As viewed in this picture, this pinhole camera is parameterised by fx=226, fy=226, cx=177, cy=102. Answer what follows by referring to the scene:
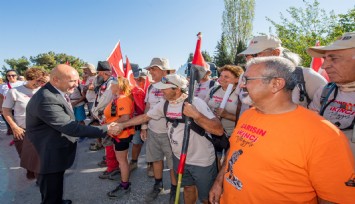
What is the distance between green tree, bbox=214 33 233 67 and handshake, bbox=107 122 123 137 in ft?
119

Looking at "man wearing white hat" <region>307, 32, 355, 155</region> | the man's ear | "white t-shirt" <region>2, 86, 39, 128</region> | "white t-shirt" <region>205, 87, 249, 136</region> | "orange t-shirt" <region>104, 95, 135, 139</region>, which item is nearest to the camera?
the man's ear

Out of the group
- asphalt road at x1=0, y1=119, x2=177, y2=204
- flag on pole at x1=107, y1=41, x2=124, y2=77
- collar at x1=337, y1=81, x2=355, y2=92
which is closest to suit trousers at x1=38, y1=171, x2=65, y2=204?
asphalt road at x1=0, y1=119, x2=177, y2=204

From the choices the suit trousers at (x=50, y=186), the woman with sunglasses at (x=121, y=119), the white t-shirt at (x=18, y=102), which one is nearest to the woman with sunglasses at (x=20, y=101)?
the white t-shirt at (x=18, y=102)

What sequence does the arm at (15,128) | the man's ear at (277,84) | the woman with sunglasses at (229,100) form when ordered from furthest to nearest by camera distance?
the arm at (15,128)
the woman with sunglasses at (229,100)
the man's ear at (277,84)

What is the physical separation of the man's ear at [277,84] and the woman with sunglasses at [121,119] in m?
2.60

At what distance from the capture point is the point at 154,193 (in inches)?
148

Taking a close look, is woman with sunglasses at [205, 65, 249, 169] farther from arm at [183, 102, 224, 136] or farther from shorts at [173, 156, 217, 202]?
arm at [183, 102, 224, 136]

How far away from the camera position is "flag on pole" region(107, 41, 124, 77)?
4367 millimetres

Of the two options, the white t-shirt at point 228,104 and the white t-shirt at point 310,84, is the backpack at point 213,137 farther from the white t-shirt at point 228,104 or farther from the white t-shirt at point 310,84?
the white t-shirt at point 310,84

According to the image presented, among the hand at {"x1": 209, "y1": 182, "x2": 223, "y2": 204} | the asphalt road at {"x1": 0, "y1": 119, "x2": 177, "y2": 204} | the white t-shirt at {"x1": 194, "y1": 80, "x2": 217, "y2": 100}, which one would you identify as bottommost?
the asphalt road at {"x1": 0, "y1": 119, "x2": 177, "y2": 204}

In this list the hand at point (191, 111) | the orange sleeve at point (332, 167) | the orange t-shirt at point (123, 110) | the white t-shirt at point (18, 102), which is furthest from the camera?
the white t-shirt at point (18, 102)

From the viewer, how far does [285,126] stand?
1457 mm

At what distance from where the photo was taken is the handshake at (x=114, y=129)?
10.7ft

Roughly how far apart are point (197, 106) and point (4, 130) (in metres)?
10.0
